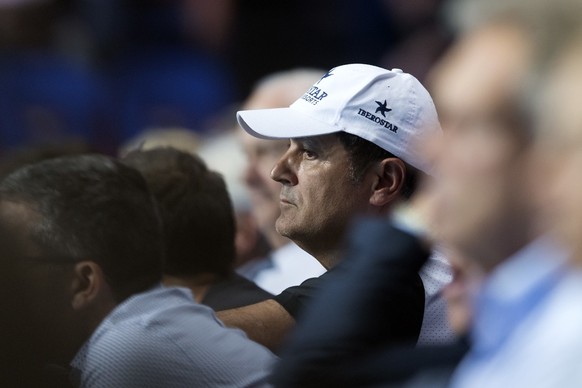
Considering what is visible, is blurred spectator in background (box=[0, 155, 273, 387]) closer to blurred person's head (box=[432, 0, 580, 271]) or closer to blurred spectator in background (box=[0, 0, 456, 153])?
blurred person's head (box=[432, 0, 580, 271])

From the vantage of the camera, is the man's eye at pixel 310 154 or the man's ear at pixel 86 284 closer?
the man's ear at pixel 86 284

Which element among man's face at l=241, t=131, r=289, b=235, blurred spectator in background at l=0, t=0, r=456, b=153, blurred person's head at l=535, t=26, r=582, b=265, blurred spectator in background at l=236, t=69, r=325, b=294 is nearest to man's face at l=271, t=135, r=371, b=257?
blurred spectator in background at l=236, t=69, r=325, b=294

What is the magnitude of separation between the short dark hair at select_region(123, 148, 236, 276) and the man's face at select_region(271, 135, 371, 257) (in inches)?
27.2

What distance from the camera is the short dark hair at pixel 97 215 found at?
271 cm

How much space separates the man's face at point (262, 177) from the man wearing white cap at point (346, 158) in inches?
63.9

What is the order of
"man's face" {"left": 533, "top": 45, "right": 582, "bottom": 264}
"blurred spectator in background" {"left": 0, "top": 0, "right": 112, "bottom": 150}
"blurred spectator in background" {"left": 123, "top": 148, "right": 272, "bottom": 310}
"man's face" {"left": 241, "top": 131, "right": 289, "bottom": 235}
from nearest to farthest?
"man's face" {"left": 533, "top": 45, "right": 582, "bottom": 264} < "blurred spectator in background" {"left": 123, "top": 148, "right": 272, "bottom": 310} < "man's face" {"left": 241, "top": 131, "right": 289, "bottom": 235} < "blurred spectator in background" {"left": 0, "top": 0, "right": 112, "bottom": 150}

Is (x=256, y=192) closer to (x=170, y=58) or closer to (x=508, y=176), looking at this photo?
(x=170, y=58)

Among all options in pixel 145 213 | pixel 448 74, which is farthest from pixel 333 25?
pixel 448 74

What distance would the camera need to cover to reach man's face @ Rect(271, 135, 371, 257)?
2.90 m

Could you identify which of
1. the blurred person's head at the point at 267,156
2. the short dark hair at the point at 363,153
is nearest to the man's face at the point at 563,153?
the short dark hair at the point at 363,153

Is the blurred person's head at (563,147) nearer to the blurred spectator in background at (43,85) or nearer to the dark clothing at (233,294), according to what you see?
the dark clothing at (233,294)

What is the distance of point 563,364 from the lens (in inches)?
49.8

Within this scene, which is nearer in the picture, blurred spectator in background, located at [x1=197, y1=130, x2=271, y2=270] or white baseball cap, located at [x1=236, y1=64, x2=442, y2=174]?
white baseball cap, located at [x1=236, y1=64, x2=442, y2=174]

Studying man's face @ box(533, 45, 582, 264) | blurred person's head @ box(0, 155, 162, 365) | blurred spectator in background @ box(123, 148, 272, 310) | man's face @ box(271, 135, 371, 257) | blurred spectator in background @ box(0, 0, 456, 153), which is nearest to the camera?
man's face @ box(533, 45, 582, 264)
